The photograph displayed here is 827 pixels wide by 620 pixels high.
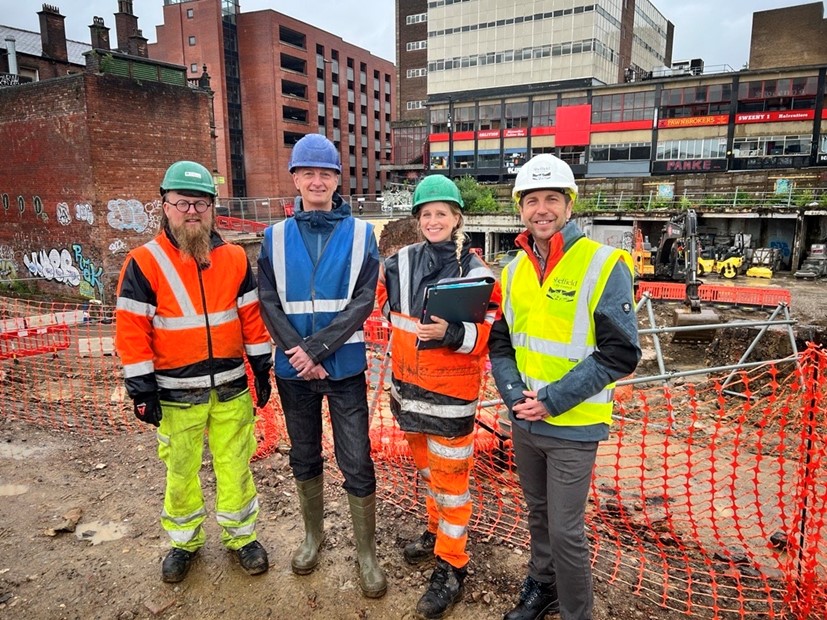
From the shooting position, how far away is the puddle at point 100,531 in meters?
3.54

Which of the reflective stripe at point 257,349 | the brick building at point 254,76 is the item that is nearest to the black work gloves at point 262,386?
the reflective stripe at point 257,349

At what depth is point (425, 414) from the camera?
2898 millimetres

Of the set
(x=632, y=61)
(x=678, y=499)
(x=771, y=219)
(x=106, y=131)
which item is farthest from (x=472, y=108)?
(x=678, y=499)

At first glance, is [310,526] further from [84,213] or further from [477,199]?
[477,199]

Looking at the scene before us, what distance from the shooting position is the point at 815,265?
25.6 m

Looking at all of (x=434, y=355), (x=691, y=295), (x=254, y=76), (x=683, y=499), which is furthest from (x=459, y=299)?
(x=254, y=76)

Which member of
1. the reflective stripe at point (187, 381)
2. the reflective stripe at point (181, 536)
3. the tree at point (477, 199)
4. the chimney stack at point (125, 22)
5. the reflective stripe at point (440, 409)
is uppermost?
the chimney stack at point (125, 22)

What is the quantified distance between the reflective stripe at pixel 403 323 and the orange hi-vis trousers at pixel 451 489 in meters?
0.61

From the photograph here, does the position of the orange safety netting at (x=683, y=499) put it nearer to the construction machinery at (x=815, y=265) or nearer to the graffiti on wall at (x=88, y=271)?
the graffiti on wall at (x=88, y=271)

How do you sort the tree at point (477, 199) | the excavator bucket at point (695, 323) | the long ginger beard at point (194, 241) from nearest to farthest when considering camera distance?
the long ginger beard at point (194, 241) → the excavator bucket at point (695, 323) → the tree at point (477, 199)

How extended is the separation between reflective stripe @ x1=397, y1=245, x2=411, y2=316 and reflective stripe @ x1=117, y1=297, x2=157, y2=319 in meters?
1.37

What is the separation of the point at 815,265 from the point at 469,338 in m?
29.9

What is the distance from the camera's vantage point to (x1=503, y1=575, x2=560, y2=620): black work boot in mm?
2791

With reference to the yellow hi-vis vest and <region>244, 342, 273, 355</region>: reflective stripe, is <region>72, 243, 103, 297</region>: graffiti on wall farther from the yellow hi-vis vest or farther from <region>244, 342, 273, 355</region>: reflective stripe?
the yellow hi-vis vest
